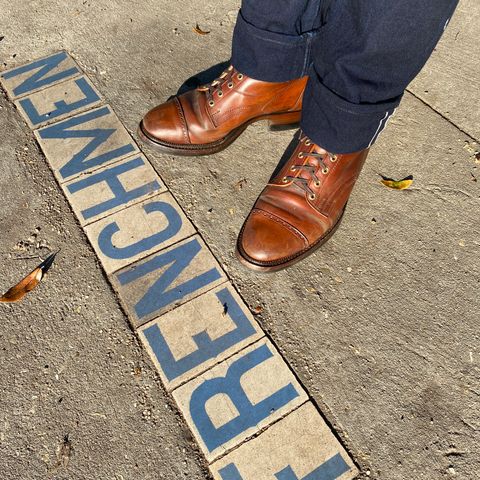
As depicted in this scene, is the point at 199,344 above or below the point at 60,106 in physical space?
below

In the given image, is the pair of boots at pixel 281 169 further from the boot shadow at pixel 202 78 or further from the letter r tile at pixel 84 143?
the boot shadow at pixel 202 78

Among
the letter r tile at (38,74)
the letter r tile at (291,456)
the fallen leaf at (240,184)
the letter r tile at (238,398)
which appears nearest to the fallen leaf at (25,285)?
the letter r tile at (238,398)

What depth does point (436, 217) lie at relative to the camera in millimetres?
2039

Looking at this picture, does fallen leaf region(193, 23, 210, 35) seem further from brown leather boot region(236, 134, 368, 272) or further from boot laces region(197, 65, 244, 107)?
brown leather boot region(236, 134, 368, 272)

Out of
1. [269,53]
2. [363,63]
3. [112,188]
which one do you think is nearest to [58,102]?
[112,188]

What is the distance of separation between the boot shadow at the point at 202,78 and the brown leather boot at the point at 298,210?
86 cm

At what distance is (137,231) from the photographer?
1.94 metres

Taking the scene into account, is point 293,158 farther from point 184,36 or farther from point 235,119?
point 184,36

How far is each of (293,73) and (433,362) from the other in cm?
119

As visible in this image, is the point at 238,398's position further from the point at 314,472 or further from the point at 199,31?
the point at 199,31

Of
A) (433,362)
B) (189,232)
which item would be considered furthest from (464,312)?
(189,232)

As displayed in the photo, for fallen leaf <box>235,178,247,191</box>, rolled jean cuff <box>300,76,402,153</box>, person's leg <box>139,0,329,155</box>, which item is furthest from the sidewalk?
rolled jean cuff <box>300,76,402,153</box>

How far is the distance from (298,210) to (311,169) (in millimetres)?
163

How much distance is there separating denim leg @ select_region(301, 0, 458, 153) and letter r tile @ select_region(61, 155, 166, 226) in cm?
72
